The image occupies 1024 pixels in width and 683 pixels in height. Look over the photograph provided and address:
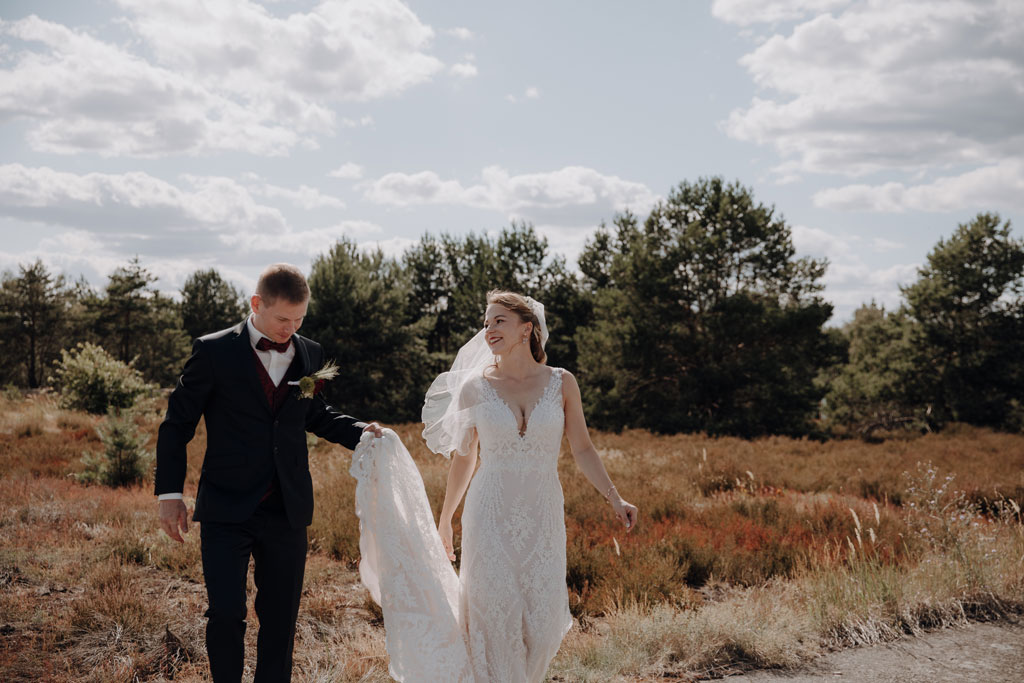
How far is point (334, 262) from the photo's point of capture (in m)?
35.1

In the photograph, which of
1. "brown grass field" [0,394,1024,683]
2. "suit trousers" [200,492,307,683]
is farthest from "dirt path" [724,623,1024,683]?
"suit trousers" [200,492,307,683]

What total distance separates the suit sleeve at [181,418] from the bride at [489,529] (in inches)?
33.0

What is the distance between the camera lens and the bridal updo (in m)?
4.23

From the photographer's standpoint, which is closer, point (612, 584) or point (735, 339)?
point (612, 584)

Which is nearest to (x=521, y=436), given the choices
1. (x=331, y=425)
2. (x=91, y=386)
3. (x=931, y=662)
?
(x=331, y=425)

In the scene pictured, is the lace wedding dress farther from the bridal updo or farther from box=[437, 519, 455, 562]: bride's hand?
the bridal updo

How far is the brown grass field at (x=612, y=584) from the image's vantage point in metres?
4.87

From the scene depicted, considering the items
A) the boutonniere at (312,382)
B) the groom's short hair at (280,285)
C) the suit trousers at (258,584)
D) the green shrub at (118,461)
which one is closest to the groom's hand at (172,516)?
the suit trousers at (258,584)

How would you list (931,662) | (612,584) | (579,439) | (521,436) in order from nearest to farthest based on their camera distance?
(521,436) → (579,439) → (931,662) → (612,584)

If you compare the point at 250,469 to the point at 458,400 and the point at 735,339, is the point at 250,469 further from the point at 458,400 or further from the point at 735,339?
the point at 735,339

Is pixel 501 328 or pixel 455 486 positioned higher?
pixel 501 328

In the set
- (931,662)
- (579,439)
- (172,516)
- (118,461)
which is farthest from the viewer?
(118,461)

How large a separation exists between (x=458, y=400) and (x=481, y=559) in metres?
0.98

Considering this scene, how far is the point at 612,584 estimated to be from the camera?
21.2 feet
